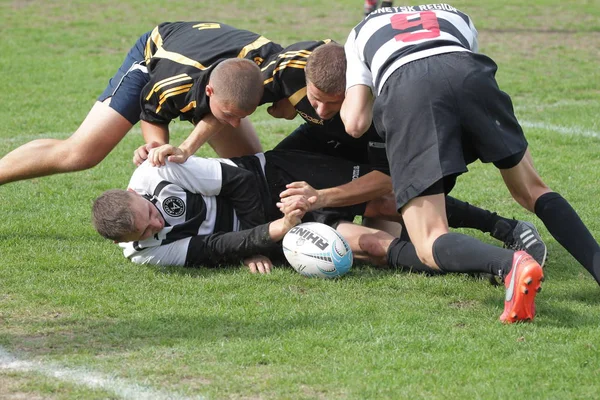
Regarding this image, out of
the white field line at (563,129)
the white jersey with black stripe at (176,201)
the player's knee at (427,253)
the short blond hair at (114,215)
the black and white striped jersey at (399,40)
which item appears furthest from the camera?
the white field line at (563,129)

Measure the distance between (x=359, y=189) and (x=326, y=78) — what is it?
0.95 m

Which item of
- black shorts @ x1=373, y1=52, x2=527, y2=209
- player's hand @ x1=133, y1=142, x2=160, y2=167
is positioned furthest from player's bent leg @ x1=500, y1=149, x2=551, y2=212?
player's hand @ x1=133, y1=142, x2=160, y2=167

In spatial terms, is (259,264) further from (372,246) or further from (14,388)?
(14,388)

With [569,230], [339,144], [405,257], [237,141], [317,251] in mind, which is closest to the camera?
[569,230]

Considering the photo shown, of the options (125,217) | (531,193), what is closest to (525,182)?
(531,193)

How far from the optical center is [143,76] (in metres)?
6.71

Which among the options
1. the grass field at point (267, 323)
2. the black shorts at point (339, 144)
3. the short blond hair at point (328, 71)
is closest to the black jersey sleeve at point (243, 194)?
the grass field at point (267, 323)

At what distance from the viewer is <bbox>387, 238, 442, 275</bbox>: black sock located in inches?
227

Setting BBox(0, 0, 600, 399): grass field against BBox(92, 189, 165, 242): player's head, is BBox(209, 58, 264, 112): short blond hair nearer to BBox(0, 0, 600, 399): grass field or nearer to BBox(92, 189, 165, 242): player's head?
BBox(92, 189, 165, 242): player's head

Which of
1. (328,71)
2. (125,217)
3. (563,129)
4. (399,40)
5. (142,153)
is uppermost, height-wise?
(399,40)

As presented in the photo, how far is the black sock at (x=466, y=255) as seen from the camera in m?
4.79

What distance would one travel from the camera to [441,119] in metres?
4.88

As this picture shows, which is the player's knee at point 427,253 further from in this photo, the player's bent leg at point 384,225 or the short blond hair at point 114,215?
the short blond hair at point 114,215

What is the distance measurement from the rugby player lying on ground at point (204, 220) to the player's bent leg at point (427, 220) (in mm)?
755
